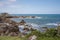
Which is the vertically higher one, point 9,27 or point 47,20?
point 47,20

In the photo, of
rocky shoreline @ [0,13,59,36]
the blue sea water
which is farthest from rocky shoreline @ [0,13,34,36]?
the blue sea water

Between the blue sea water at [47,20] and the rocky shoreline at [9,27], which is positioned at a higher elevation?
the blue sea water at [47,20]

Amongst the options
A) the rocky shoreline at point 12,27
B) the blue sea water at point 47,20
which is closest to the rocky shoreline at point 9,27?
the rocky shoreline at point 12,27

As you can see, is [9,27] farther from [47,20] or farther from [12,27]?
[47,20]

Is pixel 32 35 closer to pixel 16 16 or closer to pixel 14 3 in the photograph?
pixel 16 16

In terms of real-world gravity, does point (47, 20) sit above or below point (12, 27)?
above

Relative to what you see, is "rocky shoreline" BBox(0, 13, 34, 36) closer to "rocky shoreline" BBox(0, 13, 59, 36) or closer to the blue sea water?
"rocky shoreline" BBox(0, 13, 59, 36)

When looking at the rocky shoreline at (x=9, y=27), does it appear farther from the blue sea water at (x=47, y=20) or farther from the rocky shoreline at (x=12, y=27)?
the blue sea water at (x=47, y=20)

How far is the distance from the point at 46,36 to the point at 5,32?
3.68ft

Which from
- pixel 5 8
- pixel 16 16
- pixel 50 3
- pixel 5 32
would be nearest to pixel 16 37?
pixel 5 32

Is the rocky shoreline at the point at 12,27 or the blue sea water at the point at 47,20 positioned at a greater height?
the blue sea water at the point at 47,20

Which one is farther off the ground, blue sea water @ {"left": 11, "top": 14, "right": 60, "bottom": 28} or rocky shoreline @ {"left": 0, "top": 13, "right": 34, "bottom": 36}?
blue sea water @ {"left": 11, "top": 14, "right": 60, "bottom": 28}

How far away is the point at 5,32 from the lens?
337cm

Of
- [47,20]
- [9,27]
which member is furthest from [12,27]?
[47,20]
